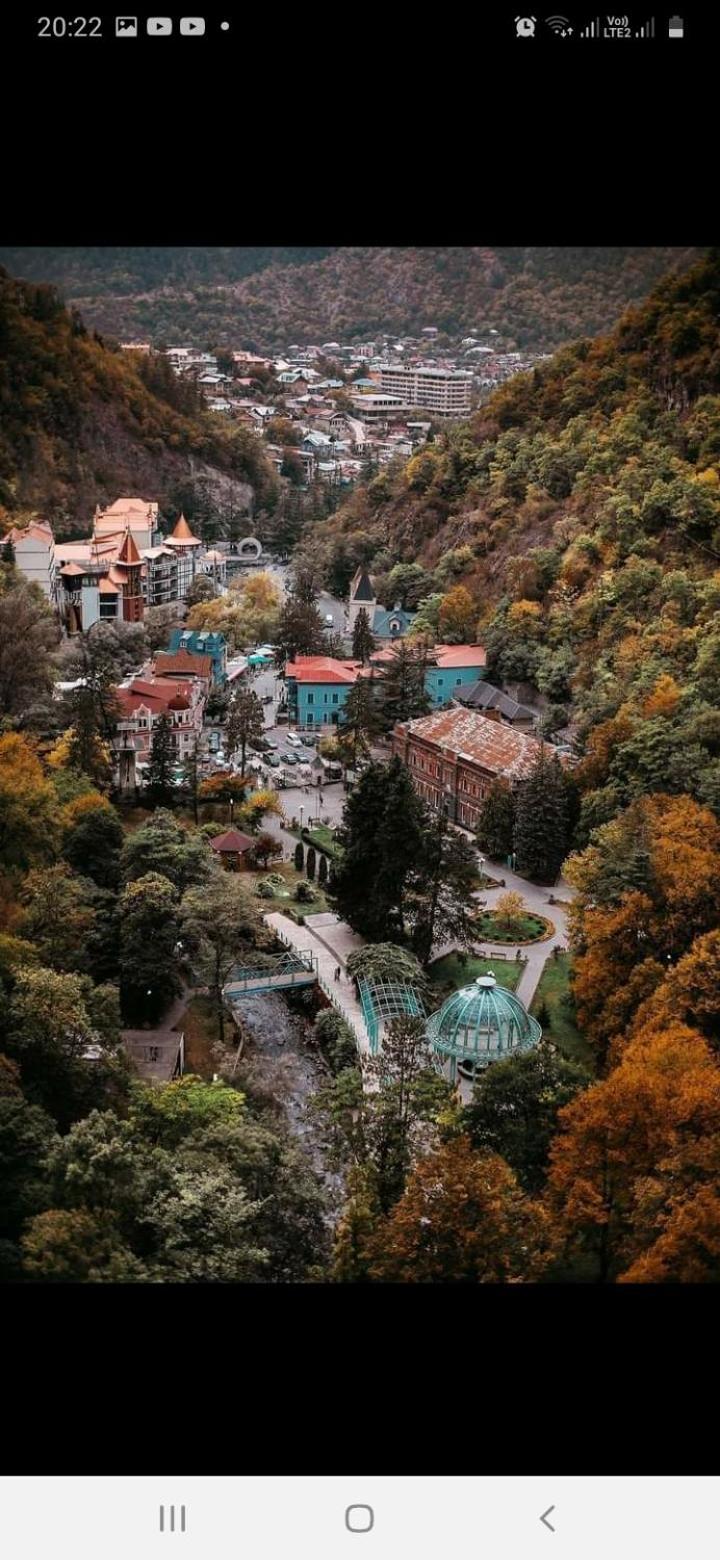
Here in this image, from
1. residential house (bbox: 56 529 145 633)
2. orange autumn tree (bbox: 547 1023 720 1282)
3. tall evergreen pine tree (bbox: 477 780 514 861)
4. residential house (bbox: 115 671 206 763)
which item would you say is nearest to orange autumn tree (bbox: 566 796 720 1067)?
orange autumn tree (bbox: 547 1023 720 1282)

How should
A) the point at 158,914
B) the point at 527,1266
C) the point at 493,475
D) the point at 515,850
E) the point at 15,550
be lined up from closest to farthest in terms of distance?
the point at 527,1266, the point at 158,914, the point at 515,850, the point at 15,550, the point at 493,475

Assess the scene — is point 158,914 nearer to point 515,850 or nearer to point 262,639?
point 515,850

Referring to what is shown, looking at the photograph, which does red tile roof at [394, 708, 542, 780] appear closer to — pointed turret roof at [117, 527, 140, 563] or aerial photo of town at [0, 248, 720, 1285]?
aerial photo of town at [0, 248, 720, 1285]

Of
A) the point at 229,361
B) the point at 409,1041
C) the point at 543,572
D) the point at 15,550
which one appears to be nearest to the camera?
the point at 409,1041

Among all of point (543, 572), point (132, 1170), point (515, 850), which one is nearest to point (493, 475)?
point (543, 572)

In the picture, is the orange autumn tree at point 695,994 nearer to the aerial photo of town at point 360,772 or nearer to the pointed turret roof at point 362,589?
the aerial photo of town at point 360,772

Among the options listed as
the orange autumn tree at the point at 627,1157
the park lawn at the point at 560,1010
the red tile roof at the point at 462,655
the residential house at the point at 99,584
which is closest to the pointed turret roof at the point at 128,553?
the residential house at the point at 99,584

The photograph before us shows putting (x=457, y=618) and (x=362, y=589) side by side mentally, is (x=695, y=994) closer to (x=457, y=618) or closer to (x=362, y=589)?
(x=457, y=618)
